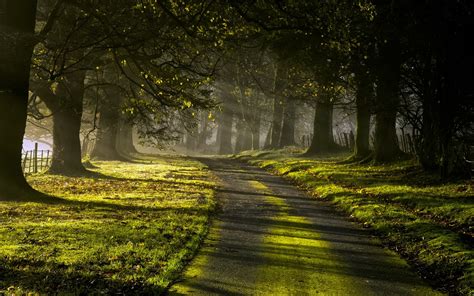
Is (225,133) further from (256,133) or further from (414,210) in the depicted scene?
(414,210)

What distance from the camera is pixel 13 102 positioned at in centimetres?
1465

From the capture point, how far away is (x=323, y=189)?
1897cm

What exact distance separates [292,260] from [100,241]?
141 inches

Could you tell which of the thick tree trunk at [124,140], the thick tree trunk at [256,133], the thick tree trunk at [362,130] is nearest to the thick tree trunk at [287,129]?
the thick tree trunk at [256,133]

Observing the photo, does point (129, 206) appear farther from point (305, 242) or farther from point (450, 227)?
point (450, 227)

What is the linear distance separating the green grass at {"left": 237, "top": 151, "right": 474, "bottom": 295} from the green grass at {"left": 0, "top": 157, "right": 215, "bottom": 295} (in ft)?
13.7

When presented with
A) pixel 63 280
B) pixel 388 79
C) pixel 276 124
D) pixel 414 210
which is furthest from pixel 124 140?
pixel 63 280

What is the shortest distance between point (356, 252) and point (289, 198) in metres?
7.72

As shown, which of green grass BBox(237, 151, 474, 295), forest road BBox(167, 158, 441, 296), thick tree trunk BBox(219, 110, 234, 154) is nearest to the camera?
forest road BBox(167, 158, 441, 296)

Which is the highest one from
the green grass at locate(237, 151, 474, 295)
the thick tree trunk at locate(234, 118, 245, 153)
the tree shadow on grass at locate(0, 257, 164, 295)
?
the thick tree trunk at locate(234, 118, 245, 153)

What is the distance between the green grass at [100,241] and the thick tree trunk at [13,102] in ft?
4.12

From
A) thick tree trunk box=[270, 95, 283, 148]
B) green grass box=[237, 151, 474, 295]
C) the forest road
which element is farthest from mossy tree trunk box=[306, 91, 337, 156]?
the forest road

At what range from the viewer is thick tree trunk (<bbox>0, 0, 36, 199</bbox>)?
1444cm

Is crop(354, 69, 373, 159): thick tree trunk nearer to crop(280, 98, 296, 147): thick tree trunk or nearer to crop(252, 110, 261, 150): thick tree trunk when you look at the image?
crop(280, 98, 296, 147): thick tree trunk
